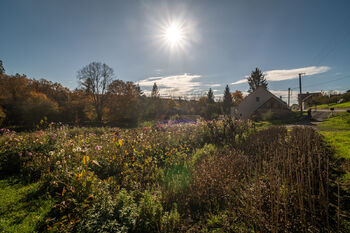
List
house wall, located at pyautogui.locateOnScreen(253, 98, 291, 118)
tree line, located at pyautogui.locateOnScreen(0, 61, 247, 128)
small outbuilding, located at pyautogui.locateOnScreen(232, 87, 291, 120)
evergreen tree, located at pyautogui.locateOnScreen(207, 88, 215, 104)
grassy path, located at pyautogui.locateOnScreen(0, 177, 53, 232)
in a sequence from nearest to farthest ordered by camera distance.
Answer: grassy path, located at pyautogui.locateOnScreen(0, 177, 53, 232), tree line, located at pyautogui.locateOnScreen(0, 61, 247, 128), house wall, located at pyautogui.locateOnScreen(253, 98, 291, 118), small outbuilding, located at pyautogui.locateOnScreen(232, 87, 291, 120), evergreen tree, located at pyautogui.locateOnScreen(207, 88, 215, 104)

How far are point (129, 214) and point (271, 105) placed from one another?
1193 inches

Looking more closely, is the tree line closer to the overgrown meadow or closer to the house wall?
the house wall

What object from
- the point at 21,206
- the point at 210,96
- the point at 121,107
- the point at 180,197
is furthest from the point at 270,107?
the point at 21,206

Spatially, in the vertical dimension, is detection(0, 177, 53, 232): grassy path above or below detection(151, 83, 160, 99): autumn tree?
below

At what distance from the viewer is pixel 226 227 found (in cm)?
242

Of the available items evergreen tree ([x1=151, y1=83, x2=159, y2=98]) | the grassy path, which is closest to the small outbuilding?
evergreen tree ([x1=151, y1=83, x2=159, y2=98])

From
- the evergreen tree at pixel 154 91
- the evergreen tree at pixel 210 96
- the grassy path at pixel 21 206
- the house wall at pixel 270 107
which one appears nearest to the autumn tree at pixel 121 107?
the evergreen tree at pixel 154 91

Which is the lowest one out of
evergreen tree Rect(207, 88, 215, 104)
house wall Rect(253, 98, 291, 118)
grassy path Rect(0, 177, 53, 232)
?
grassy path Rect(0, 177, 53, 232)

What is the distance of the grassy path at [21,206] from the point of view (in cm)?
259

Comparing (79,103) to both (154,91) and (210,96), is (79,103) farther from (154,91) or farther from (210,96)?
(210,96)

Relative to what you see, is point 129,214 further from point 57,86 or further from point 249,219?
point 57,86

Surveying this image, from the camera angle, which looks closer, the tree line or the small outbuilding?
the tree line

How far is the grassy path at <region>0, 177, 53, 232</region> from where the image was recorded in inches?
102

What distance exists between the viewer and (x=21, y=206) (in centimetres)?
314
